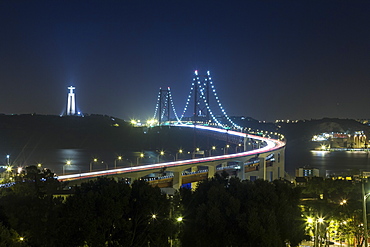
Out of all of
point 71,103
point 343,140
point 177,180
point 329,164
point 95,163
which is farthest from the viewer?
point 343,140

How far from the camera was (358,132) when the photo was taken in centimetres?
9425

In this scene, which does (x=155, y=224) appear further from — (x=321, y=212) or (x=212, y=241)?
(x=321, y=212)

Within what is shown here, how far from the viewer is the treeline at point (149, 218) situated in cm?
751

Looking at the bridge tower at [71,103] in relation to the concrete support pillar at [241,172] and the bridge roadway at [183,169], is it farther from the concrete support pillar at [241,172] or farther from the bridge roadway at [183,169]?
the concrete support pillar at [241,172]

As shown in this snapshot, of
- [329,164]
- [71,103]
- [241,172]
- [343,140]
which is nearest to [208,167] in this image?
[241,172]

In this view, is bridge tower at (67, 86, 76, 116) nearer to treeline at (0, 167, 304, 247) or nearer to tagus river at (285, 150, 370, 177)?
tagus river at (285, 150, 370, 177)

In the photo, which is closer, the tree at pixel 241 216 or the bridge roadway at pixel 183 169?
the tree at pixel 241 216

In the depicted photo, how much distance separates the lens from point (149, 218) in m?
8.07

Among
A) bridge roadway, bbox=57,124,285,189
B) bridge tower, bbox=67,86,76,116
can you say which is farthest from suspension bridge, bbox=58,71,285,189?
bridge tower, bbox=67,86,76,116

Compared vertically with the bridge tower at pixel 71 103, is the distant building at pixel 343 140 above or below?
below

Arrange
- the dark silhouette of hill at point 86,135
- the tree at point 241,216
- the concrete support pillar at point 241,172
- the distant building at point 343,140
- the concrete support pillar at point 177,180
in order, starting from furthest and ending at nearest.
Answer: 1. the distant building at point 343,140
2. the dark silhouette of hill at point 86,135
3. the concrete support pillar at point 241,172
4. the concrete support pillar at point 177,180
5. the tree at point 241,216

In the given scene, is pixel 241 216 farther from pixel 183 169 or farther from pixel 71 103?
pixel 71 103

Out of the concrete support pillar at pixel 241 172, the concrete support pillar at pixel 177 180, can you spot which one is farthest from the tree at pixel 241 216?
the concrete support pillar at pixel 241 172

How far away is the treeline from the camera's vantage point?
7512 mm
